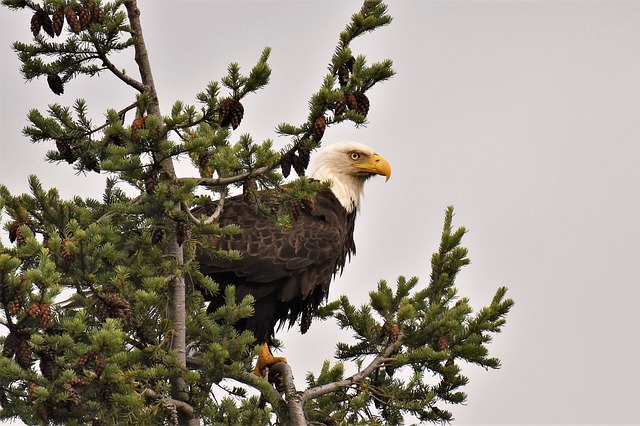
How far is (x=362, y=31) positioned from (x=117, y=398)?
214 cm

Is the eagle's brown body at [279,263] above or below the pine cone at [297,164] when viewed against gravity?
above

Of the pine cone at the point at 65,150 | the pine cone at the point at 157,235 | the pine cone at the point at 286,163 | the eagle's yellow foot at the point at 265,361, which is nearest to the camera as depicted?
the pine cone at the point at 286,163

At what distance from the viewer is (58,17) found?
18.2 feet

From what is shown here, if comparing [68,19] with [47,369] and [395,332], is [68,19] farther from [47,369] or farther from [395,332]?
[395,332]

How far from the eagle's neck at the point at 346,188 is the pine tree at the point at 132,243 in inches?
114

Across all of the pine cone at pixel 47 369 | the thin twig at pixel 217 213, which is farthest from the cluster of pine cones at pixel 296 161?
the pine cone at pixel 47 369

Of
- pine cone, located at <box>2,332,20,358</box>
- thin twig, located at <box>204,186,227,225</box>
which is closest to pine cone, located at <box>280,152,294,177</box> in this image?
thin twig, located at <box>204,186,227,225</box>

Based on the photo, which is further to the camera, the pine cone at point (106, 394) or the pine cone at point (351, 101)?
the pine cone at point (351, 101)

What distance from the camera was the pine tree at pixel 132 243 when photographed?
505 centimetres

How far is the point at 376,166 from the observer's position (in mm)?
9531

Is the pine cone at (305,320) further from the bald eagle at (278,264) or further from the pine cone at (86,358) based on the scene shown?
the pine cone at (86,358)

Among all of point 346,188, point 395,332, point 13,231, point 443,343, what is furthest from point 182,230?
point 346,188

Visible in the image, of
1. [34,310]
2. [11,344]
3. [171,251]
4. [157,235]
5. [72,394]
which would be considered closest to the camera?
[34,310]

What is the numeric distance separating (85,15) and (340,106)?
1335 mm
